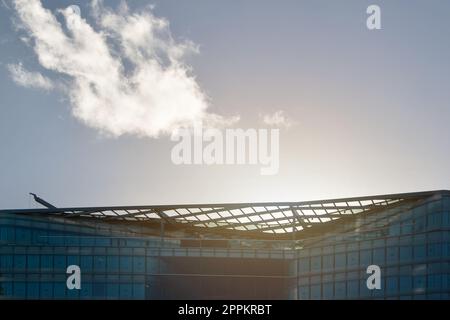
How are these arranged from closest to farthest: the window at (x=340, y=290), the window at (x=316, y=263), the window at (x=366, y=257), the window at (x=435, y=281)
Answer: the window at (x=435, y=281)
the window at (x=366, y=257)
the window at (x=340, y=290)
the window at (x=316, y=263)

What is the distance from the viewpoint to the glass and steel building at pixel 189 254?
6981 centimetres

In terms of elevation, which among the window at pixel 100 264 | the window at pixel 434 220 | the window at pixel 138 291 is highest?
the window at pixel 434 220

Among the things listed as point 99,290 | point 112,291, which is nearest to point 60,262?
point 99,290

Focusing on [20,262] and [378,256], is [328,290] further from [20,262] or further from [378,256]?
[20,262]

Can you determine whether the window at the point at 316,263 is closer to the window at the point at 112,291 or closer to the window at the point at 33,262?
the window at the point at 112,291

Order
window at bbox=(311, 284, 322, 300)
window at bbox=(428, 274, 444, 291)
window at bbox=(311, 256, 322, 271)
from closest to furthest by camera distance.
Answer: window at bbox=(428, 274, 444, 291), window at bbox=(311, 284, 322, 300), window at bbox=(311, 256, 322, 271)

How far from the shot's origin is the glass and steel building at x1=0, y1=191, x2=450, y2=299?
6981 centimetres

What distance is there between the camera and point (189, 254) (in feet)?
246

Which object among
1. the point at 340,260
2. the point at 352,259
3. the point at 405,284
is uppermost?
the point at 352,259

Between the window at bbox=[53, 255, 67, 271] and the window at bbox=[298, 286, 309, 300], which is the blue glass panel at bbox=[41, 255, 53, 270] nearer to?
the window at bbox=[53, 255, 67, 271]

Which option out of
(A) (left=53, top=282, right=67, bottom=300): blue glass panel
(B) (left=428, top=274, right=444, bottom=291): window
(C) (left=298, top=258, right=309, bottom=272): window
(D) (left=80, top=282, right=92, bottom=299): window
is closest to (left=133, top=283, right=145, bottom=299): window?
(D) (left=80, top=282, right=92, bottom=299): window

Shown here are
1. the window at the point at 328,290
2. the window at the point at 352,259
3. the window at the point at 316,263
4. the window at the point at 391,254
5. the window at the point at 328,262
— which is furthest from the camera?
the window at the point at 316,263

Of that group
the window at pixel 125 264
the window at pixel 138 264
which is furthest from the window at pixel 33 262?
the window at pixel 138 264
